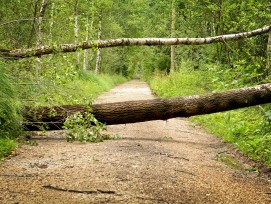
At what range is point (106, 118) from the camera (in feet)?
22.6

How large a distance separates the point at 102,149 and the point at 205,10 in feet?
34.2

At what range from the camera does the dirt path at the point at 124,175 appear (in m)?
3.46

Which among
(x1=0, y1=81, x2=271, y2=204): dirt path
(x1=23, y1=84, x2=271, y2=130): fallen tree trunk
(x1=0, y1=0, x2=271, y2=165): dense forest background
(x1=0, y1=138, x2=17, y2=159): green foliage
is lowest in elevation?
(x1=0, y1=81, x2=271, y2=204): dirt path

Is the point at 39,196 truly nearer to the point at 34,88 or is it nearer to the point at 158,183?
the point at 158,183

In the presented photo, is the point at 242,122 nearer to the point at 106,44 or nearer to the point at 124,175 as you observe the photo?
the point at 106,44

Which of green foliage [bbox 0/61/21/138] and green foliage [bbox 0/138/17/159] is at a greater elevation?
green foliage [bbox 0/61/21/138]

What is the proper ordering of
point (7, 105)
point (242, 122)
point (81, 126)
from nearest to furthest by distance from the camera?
point (7, 105), point (81, 126), point (242, 122)

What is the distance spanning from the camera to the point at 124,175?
410 centimetres

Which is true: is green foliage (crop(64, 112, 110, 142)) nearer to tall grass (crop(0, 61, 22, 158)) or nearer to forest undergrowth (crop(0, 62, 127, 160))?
forest undergrowth (crop(0, 62, 127, 160))

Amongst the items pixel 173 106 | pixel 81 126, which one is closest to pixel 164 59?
pixel 173 106

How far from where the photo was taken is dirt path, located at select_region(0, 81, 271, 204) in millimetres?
3455

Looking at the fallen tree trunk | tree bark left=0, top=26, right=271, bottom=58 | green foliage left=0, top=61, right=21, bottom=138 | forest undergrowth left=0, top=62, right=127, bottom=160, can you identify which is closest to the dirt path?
forest undergrowth left=0, top=62, right=127, bottom=160

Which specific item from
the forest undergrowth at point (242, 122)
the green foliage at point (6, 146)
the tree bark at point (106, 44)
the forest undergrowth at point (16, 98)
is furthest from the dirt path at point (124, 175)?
the tree bark at point (106, 44)

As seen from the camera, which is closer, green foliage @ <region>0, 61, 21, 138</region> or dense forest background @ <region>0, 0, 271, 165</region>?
green foliage @ <region>0, 61, 21, 138</region>
